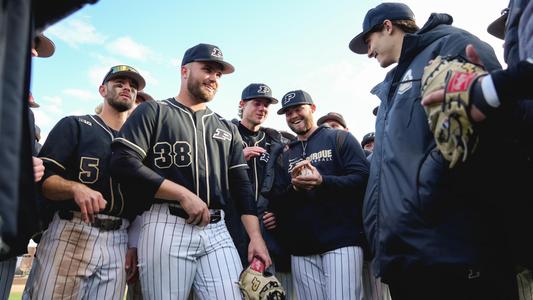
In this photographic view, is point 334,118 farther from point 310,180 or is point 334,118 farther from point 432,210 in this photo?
point 432,210

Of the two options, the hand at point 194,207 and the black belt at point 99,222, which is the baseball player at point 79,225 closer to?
the black belt at point 99,222

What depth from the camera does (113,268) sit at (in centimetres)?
324

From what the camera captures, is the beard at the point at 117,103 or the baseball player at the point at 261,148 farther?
the baseball player at the point at 261,148

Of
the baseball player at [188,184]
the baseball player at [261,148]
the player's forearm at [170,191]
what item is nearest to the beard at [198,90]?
the baseball player at [188,184]

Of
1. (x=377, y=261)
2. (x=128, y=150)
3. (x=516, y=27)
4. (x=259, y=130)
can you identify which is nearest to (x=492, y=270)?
(x=377, y=261)

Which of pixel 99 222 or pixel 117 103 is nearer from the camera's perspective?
pixel 99 222

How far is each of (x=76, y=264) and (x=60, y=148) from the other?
36.0 inches

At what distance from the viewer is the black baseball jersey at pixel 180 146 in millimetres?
2887

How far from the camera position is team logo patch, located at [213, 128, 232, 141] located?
3207 millimetres

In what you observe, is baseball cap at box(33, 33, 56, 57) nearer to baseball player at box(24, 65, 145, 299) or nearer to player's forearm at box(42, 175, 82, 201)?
baseball player at box(24, 65, 145, 299)

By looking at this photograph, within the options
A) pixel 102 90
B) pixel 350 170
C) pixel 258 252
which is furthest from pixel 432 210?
pixel 102 90

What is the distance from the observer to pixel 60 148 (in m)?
3.30

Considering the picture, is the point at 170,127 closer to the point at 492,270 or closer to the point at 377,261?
the point at 377,261

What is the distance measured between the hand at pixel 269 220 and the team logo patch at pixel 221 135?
129 centimetres
